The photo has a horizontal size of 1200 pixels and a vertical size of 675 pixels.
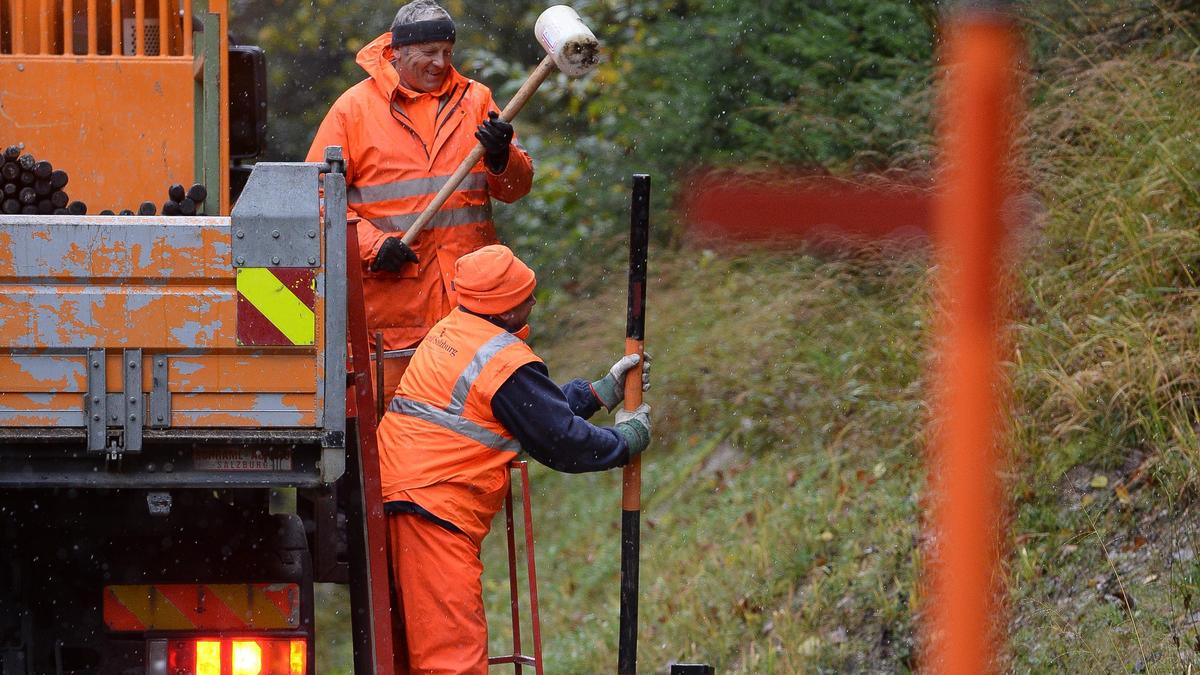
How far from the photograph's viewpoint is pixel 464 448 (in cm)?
429

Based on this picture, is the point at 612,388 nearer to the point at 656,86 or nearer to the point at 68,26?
the point at 68,26

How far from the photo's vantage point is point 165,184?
4816mm

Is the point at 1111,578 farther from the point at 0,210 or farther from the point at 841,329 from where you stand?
the point at 0,210

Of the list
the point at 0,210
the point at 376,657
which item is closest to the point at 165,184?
the point at 0,210

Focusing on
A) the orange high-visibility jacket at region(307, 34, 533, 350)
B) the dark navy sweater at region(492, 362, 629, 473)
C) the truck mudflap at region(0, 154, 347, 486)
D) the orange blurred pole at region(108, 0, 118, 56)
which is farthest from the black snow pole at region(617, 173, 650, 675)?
the orange blurred pole at region(108, 0, 118, 56)

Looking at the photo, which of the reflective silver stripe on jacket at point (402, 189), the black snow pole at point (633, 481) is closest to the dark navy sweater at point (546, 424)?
the black snow pole at point (633, 481)

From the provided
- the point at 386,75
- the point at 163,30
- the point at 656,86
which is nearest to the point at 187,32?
the point at 163,30

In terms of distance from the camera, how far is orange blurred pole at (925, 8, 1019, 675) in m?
1.58

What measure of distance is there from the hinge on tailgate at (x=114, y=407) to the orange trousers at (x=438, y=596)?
1015 millimetres

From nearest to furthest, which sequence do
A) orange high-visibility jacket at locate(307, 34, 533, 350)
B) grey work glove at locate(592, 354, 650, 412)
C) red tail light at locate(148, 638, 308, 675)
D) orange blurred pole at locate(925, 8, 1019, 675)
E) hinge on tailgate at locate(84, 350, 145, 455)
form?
orange blurred pole at locate(925, 8, 1019, 675) → hinge on tailgate at locate(84, 350, 145, 455) → red tail light at locate(148, 638, 308, 675) → grey work glove at locate(592, 354, 650, 412) → orange high-visibility jacket at locate(307, 34, 533, 350)

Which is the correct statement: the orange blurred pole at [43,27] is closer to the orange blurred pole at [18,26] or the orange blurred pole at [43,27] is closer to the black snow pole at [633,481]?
the orange blurred pole at [18,26]

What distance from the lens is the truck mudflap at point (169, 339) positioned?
3.44 meters

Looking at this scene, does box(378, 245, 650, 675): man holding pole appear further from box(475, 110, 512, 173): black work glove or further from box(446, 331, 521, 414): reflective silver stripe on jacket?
box(475, 110, 512, 173): black work glove

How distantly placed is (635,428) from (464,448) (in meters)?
0.52
